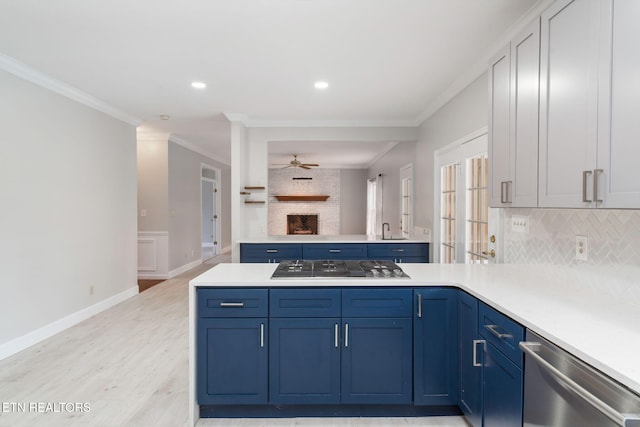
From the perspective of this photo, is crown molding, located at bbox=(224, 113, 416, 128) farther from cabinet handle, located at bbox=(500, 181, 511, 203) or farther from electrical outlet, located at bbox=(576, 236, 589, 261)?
electrical outlet, located at bbox=(576, 236, 589, 261)

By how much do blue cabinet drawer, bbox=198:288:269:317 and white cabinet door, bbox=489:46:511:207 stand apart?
5.17 feet

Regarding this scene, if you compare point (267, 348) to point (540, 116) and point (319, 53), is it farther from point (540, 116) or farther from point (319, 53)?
point (319, 53)

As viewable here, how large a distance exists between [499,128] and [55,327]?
4.36 m

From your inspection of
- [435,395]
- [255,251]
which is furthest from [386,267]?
[255,251]

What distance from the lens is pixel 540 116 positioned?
67.7 inches

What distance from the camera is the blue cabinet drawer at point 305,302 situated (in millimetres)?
2049

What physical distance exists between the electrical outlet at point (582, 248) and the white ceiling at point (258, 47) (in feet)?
4.74

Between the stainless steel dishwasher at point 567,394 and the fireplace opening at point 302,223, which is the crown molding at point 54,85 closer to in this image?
the stainless steel dishwasher at point 567,394

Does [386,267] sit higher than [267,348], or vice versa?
[386,267]

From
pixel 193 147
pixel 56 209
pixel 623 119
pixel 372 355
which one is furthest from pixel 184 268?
pixel 623 119

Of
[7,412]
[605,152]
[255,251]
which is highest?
[605,152]

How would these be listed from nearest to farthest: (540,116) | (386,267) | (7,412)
A: (540,116)
(7,412)
(386,267)

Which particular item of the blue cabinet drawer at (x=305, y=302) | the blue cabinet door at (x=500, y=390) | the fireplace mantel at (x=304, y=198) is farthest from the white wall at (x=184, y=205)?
the blue cabinet door at (x=500, y=390)

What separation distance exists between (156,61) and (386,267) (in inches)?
100
